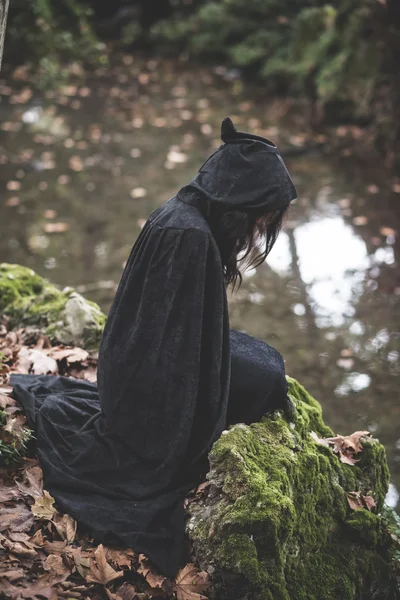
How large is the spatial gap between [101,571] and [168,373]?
0.86 meters

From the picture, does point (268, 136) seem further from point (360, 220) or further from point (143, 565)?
point (143, 565)

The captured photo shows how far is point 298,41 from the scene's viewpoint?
11.3m

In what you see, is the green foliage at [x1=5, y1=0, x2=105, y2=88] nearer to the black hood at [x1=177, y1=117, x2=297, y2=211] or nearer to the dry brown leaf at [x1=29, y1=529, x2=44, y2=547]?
the black hood at [x1=177, y1=117, x2=297, y2=211]

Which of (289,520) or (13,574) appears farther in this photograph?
(289,520)

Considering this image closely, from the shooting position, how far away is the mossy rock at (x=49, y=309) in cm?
442

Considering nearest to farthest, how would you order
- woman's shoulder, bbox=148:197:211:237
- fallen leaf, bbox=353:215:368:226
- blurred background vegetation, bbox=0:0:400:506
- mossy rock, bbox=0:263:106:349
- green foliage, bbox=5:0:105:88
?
woman's shoulder, bbox=148:197:211:237, mossy rock, bbox=0:263:106:349, green foliage, bbox=5:0:105:88, blurred background vegetation, bbox=0:0:400:506, fallen leaf, bbox=353:215:368:226

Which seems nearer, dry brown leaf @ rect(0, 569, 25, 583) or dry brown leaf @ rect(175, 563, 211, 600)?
dry brown leaf @ rect(0, 569, 25, 583)

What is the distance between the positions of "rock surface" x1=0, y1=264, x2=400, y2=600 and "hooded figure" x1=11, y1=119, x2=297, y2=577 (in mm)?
149

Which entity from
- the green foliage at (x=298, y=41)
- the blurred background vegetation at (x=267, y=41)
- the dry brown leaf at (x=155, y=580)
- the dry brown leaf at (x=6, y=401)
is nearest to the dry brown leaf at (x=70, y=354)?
the dry brown leaf at (x=6, y=401)

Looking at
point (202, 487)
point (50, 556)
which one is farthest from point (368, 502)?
point (50, 556)

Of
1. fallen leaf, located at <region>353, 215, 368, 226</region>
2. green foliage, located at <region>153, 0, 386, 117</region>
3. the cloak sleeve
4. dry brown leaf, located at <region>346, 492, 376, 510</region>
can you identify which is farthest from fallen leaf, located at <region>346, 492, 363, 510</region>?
green foliage, located at <region>153, 0, 386, 117</region>

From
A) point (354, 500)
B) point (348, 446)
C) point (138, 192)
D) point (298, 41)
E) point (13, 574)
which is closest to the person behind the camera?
point (13, 574)

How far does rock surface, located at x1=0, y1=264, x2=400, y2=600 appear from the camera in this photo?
9.23ft

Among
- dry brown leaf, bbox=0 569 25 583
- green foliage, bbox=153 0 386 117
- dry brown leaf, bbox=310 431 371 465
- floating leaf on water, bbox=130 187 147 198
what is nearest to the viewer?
dry brown leaf, bbox=0 569 25 583
